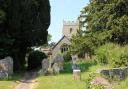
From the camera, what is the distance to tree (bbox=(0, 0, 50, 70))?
41662 millimetres

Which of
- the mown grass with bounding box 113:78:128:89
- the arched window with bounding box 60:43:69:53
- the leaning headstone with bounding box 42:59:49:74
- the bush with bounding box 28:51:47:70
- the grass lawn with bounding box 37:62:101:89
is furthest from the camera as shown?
the arched window with bounding box 60:43:69:53

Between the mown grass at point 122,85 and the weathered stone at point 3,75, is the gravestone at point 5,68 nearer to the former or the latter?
the weathered stone at point 3,75

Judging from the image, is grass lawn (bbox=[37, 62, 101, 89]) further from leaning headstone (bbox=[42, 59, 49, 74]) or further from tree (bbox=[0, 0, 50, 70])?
tree (bbox=[0, 0, 50, 70])

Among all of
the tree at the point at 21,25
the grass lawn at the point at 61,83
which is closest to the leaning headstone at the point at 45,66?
the tree at the point at 21,25

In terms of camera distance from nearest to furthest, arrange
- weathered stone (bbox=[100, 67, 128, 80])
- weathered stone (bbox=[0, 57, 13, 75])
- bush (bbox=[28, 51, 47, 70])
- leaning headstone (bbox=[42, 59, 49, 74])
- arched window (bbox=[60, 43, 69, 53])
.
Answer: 1. weathered stone (bbox=[100, 67, 128, 80])
2. weathered stone (bbox=[0, 57, 13, 75])
3. leaning headstone (bbox=[42, 59, 49, 74])
4. bush (bbox=[28, 51, 47, 70])
5. arched window (bbox=[60, 43, 69, 53])

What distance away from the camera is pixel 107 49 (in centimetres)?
3391

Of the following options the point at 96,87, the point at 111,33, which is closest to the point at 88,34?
the point at 111,33

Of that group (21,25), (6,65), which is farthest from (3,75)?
(21,25)

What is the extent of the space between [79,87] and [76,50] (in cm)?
3425

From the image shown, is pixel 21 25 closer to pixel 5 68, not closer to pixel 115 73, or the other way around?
pixel 5 68

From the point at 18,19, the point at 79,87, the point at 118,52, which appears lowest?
the point at 79,87

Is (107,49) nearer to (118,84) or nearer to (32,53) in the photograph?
(118,84)

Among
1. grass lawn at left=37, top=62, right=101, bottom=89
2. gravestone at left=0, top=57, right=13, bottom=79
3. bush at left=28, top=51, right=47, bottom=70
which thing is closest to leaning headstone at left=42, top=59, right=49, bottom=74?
gravestone at left=0, top=57, right=13, bottom=79

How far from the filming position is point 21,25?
4284cm
